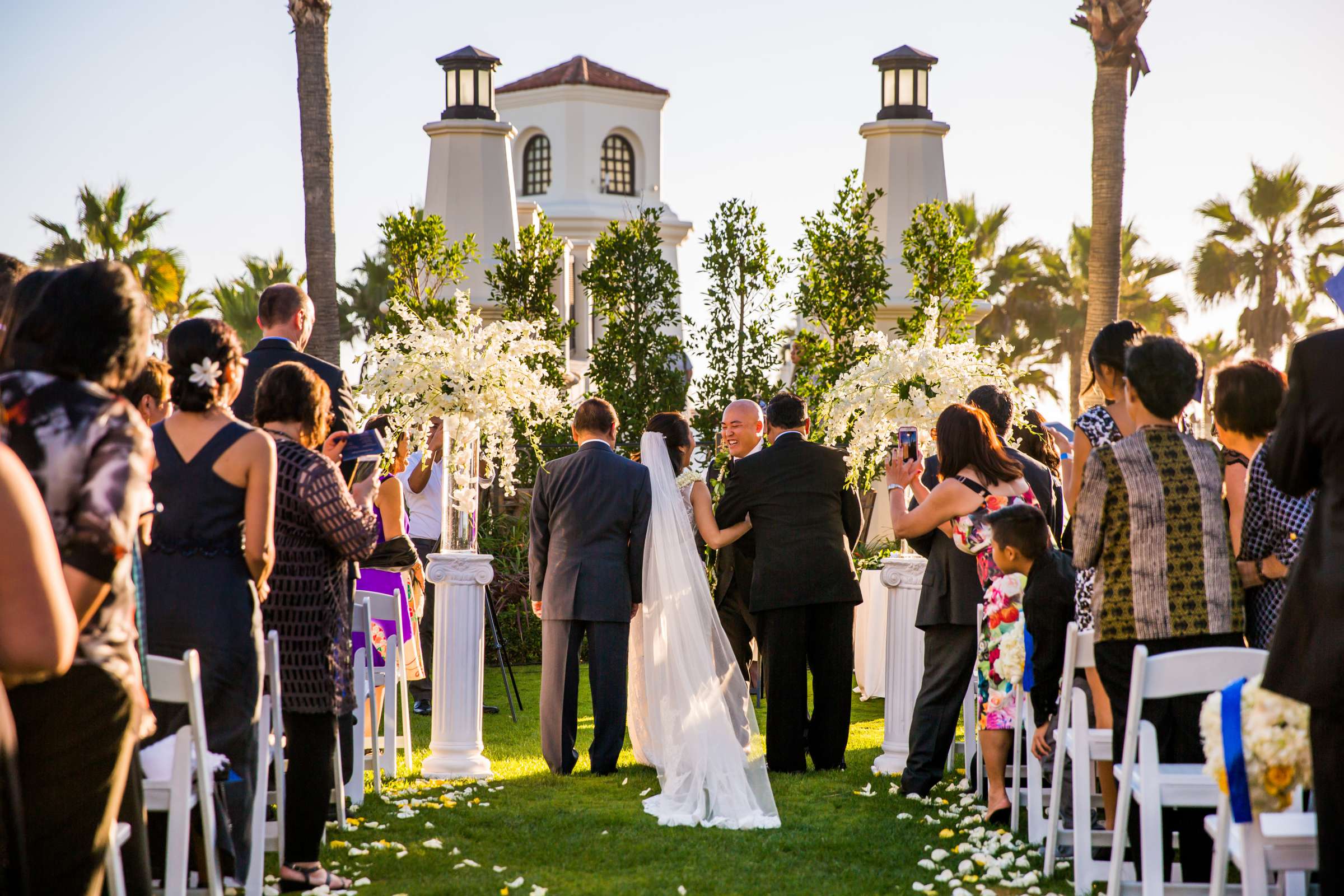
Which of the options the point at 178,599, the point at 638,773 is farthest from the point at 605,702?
the point at 178,599

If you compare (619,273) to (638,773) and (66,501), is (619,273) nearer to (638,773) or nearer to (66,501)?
(638,773)

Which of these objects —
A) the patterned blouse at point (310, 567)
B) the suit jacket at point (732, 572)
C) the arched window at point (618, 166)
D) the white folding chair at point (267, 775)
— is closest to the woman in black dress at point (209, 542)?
the white folding chair at point (267, 775)

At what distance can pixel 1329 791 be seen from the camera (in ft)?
10.00

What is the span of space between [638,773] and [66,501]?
227 inches

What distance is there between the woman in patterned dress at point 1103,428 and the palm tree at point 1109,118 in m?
9.45

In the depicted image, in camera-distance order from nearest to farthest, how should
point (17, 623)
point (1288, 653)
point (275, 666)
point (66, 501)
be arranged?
point (17, 623) < point (66, 501) < point (1288, 653) < point (275, 666)

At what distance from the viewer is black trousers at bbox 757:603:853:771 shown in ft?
26.7

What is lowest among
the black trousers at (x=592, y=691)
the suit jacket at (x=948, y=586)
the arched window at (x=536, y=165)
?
the black trousers at (x=592, y=691)

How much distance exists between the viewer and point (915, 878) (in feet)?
19.0

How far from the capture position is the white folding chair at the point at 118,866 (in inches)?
131

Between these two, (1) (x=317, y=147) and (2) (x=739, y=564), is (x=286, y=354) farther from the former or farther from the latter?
(1) (x=317, y=147)

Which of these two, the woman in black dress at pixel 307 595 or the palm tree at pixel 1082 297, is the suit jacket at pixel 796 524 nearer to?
the woman in black dress at pixel 307 595

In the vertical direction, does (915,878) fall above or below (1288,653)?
below

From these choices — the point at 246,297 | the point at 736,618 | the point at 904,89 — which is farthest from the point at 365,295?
the point at 736,618
